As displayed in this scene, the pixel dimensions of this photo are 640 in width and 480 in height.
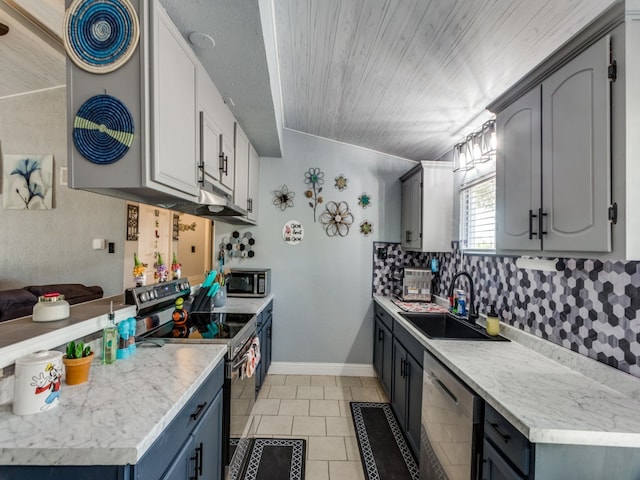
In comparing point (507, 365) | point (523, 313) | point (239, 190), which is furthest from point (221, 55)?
point (523, 313)

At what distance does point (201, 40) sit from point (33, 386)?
59.1 inches

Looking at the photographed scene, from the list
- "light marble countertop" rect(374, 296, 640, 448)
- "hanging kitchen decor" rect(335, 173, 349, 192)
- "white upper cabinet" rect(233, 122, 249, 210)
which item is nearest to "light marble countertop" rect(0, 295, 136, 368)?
"white upper cabinet" rect(233, 122, 249, 210)

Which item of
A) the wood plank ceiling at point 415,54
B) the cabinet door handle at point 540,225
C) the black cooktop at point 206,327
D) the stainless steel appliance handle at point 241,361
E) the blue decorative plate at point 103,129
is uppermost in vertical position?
the wood plank ceiling at point 415,54

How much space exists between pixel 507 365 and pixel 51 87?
16.4ft

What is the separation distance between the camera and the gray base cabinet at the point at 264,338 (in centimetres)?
265

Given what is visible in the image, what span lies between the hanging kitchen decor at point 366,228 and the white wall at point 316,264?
5 centimetres

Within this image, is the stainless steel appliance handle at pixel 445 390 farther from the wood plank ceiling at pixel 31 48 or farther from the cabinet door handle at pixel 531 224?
the wood plank ceiling at pixel 31 48

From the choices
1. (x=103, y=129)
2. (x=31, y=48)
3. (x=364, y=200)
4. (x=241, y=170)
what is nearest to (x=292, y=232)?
(x=364, y=200)

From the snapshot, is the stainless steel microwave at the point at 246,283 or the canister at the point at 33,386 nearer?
the canister at the point at 33,386

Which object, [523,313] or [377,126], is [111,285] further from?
[523,313]

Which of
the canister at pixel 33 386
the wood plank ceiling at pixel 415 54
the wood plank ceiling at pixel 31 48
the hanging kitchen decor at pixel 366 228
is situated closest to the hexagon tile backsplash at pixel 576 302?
the wood plank ceiling at pixel 415 54

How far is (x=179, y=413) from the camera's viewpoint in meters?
1.03

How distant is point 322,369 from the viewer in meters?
3.36

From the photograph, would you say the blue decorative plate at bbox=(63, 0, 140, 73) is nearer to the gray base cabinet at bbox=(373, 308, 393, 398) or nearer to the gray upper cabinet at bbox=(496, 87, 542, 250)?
the gray upper cabinet at bbox=(496, 87, 542, 250)
